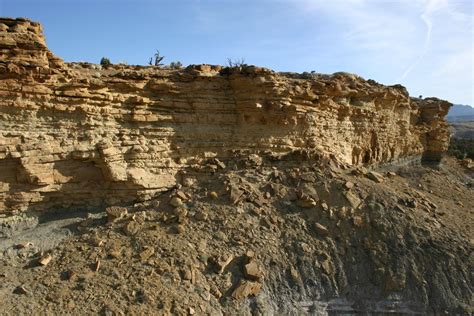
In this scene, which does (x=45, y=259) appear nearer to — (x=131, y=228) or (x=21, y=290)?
(x=21, y=290)

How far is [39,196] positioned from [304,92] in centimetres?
842

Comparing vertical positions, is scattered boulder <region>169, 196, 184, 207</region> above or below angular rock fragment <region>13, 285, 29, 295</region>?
above

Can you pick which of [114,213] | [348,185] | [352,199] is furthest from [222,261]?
[348,185]

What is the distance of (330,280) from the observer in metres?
10.4

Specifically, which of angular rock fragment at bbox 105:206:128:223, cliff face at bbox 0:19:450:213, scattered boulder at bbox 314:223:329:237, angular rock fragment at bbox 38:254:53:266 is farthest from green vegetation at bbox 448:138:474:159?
angular rock fragment at bbox 38:254:53:266

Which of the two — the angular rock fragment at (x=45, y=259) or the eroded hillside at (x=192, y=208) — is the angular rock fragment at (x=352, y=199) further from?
the angular rock fragment at (x=45, y=259)

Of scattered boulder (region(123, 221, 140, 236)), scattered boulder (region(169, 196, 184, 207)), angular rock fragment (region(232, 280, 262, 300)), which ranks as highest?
scattered boulder (region(169, 196, 184, 207))

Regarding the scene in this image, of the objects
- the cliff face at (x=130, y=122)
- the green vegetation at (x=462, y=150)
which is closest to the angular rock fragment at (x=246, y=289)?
the cliff face at (x=130, y=122)

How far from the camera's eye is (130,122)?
11.3 metres

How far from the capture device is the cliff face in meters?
9.76

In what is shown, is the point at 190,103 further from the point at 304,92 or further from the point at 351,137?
the point at 351,137

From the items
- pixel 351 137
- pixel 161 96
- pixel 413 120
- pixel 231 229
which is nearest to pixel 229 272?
pixel 231 229

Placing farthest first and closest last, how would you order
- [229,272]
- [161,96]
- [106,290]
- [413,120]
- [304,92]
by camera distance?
[413,120] → [304,92] → [161,96] → [229,272] → [106,290]

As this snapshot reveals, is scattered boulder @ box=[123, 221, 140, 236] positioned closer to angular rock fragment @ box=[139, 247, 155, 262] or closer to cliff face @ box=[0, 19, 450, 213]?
angular rock fragment @ box=[139, 247, 155, 262]
